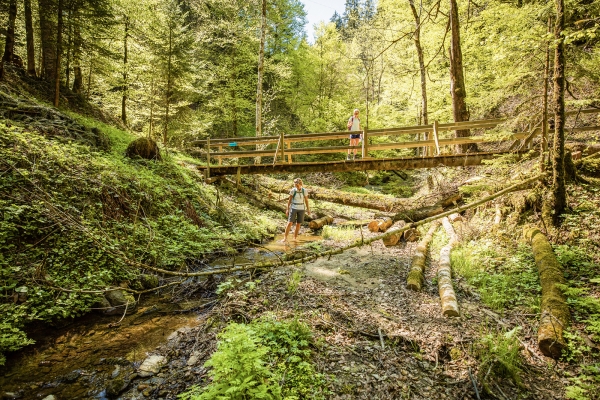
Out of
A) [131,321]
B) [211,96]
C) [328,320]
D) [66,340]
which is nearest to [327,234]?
[328,320]

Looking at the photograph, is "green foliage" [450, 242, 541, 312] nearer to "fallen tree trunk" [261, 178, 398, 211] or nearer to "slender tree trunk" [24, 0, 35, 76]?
"fallen tree trunk" [261, 178, 398, 211]

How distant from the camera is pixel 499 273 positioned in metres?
5.66

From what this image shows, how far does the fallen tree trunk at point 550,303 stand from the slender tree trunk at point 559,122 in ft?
2.95

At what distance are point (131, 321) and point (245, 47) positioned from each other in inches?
903

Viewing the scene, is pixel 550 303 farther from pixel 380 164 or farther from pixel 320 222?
pixel 320 222

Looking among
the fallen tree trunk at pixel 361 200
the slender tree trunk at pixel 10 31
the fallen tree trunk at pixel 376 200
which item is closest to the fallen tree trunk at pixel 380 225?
the fallen tree trunk at pixel 376 200

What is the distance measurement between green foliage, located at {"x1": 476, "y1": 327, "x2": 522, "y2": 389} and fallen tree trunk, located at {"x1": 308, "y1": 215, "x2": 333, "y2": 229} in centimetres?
931

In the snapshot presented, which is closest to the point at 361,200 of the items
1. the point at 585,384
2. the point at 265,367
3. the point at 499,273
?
the point at 499,273

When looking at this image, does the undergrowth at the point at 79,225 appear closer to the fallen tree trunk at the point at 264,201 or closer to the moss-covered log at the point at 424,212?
the fallen tree trunk at the point at 264,201

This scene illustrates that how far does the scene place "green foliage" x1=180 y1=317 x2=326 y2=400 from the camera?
2.75 m

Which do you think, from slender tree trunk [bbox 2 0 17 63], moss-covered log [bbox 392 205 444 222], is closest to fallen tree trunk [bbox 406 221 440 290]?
moss-covered log [bbox 392 205 444 222]

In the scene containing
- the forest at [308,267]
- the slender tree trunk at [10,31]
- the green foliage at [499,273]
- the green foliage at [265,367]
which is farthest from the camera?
the slender tree trunk at [10,31]

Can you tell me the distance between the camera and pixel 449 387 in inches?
129

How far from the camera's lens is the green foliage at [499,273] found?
4.84 metres
